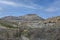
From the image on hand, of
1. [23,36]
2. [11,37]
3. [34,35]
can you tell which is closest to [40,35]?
[34,35]

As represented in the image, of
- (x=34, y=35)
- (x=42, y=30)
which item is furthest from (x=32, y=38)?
(x=42, y=30)

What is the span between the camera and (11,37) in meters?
44.8

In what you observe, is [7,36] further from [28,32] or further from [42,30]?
[42,30]

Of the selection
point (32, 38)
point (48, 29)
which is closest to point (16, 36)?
point (32, 38)

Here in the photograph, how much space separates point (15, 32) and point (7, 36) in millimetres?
2737

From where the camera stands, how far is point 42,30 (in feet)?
153

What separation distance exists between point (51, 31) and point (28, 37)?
20.2ft

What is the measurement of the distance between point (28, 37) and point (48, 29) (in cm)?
575

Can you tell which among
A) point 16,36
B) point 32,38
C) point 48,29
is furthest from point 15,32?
point 48,29

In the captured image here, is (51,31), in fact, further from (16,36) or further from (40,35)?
(16,36)

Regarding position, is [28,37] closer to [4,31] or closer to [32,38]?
[32,38]

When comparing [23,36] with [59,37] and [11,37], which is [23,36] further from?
[59,37]

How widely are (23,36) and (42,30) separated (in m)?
5.27

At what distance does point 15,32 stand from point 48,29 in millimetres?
8701
